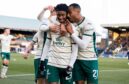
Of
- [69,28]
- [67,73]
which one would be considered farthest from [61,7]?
[67,73]

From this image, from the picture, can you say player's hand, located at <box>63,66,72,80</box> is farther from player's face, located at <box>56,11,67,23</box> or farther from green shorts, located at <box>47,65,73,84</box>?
player's face, located at <box>56,11,67,23</box>

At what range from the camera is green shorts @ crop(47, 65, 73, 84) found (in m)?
7.13

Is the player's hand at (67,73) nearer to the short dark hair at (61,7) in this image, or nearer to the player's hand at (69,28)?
the player's hand at (69,28)

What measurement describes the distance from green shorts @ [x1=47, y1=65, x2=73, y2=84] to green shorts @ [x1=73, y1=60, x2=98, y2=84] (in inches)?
27.8

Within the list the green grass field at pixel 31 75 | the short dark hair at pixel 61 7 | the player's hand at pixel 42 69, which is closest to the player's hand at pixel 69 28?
the short dark hair at pixel 61 7

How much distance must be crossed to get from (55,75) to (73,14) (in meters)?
1.15

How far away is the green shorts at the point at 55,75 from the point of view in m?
7.13

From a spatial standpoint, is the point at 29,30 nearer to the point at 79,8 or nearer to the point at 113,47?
the point at 113,47

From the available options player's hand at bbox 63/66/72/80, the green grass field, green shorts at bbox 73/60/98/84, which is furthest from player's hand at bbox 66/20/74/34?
the green grass field

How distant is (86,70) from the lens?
7.91m

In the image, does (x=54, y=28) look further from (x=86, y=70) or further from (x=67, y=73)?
(x=86, y=70)

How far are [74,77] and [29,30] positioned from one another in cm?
7820

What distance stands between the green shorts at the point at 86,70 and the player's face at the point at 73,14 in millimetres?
855

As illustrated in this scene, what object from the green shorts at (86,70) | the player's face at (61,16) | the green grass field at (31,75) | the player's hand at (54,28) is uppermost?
the player's face at (61,16)
